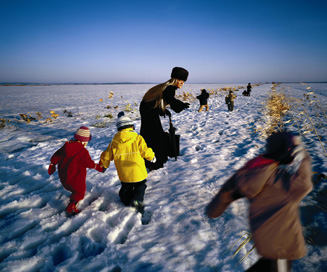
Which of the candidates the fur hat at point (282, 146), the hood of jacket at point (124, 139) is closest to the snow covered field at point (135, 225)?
the hood of jacket at point (124, 139)

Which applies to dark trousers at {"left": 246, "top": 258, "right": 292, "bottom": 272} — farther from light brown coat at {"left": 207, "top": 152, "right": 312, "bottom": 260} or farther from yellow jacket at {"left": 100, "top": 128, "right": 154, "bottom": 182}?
yellow jacket at {"left": 100, "top": 128, "right": 154, "bottom": 182}

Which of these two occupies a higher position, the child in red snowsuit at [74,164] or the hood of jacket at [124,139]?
the hood of jacket at [124,139]

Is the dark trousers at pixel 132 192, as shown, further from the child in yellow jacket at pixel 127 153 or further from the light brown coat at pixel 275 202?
the light brown coat at pixel 275 202

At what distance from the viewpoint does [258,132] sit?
530cm

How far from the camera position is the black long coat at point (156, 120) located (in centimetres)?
256

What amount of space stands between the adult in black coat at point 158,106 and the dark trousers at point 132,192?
58 cm

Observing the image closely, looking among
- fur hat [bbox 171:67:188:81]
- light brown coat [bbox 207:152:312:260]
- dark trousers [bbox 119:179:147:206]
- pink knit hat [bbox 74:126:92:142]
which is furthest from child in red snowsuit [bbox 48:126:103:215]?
light brown coat [bbox 207:152:312:260]

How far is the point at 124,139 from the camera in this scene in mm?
2053

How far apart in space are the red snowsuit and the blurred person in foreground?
6.08 feet

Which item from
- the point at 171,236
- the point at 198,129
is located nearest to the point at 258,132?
the point at 198,129

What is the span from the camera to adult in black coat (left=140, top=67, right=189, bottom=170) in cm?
251

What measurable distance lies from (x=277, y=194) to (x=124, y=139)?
1.62 m

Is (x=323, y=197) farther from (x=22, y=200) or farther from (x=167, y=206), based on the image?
(x=22, y=200)

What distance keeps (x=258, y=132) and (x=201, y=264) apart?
4787mm
